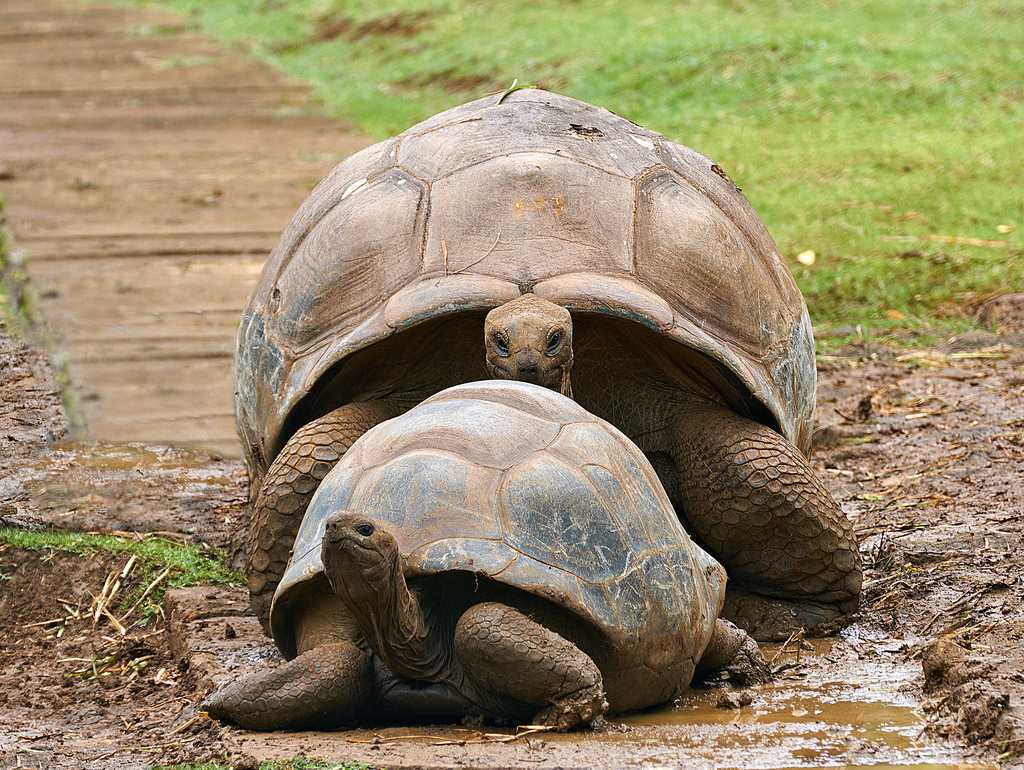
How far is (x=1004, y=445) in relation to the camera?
16.4 feet

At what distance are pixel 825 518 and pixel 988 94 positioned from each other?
22.8ft

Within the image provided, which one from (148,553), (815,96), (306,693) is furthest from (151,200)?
(306,693)

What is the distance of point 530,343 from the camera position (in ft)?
10.9

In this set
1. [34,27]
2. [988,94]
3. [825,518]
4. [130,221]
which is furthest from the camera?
[34,27]

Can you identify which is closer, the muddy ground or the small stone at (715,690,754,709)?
the muddy ground

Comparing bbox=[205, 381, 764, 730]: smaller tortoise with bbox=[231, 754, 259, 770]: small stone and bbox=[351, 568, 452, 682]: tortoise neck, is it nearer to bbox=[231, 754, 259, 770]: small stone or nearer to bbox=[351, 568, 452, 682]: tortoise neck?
bbox=[351, 568, 452, 682]: tortoise neck

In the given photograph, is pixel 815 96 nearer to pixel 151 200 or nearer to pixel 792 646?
pixel 151 200

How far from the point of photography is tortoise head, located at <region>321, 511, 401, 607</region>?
259 centimetres

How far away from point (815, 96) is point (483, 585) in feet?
25.4

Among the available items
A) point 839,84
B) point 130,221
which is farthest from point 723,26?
point 130,221

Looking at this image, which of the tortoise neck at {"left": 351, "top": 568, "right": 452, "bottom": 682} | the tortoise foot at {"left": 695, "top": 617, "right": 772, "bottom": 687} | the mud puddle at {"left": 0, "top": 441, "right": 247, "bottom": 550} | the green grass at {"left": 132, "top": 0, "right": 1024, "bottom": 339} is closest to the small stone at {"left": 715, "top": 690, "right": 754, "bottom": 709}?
the tortoise foot at {"left": 695, "top": 617, "right": 772, "bottom": 687}

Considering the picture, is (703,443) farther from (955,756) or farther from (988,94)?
(988,94)

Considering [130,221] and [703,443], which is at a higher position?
[703,443]

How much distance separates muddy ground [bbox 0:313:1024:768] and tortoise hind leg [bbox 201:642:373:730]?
0.17 ft
